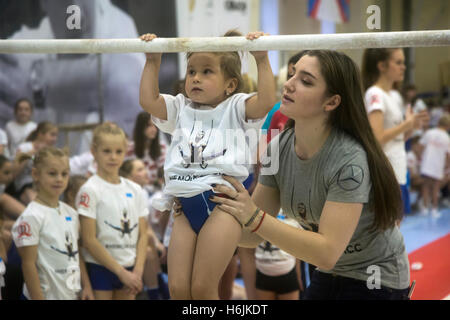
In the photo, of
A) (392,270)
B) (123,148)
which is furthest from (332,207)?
(123,148)

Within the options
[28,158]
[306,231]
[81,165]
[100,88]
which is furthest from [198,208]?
[100,88]

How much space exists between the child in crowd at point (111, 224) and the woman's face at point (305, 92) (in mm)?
1456

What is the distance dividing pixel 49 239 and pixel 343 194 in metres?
1.64

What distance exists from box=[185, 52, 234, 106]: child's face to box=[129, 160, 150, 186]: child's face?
1.72m

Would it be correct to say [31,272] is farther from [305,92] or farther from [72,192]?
[305,92]

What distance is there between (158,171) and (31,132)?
1079 millimetres

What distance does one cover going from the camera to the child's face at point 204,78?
1.87 metres

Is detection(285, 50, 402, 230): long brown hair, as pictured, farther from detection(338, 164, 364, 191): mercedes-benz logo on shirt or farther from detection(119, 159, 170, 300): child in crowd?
detection(119, 159, 170, 300): child in crowd

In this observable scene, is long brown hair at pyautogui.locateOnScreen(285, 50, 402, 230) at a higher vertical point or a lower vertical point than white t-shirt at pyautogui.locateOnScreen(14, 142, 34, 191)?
higher

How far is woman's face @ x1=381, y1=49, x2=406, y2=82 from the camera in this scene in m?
3.17

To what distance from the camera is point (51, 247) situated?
2811mm

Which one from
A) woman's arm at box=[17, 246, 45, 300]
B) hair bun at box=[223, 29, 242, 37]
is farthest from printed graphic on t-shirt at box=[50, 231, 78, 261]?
hair bun at box=[223, 29, 242, 37]

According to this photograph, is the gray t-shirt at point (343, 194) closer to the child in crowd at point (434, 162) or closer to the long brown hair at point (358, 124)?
the long brown hair at point (358, 124)
